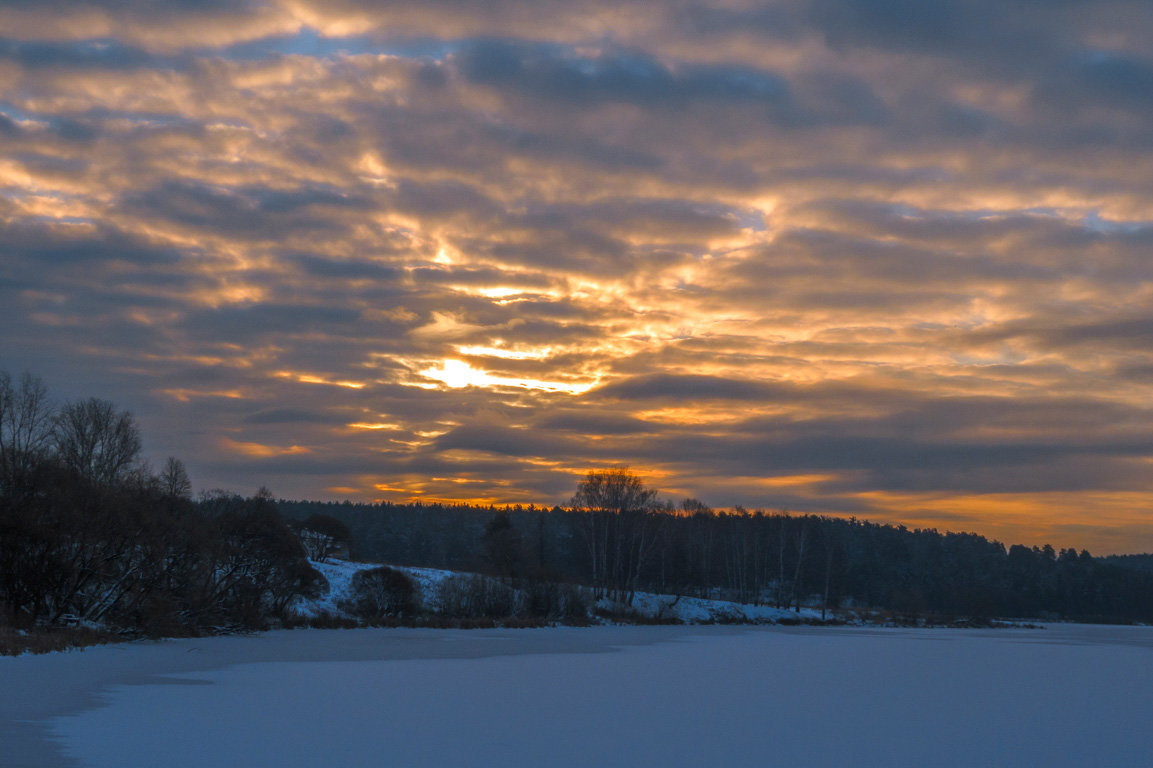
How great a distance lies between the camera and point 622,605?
80688 mm

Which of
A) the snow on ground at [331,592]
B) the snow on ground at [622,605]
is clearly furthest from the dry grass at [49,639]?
the snow on ground at [622,605]

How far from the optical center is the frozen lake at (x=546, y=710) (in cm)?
1405

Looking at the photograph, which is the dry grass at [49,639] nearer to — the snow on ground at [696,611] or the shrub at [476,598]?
the shrub at [476,598]

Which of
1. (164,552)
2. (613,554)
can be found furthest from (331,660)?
(613,554)

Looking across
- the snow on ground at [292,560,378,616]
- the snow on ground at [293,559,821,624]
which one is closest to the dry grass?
the snow on ground at [292,560,378,616]

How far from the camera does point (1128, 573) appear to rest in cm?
16712

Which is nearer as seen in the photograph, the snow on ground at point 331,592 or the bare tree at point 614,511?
the snow on ground at point 331,592

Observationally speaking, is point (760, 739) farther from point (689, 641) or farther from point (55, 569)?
point (689, 641)

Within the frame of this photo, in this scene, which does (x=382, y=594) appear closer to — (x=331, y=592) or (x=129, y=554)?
(x=331, y=592)

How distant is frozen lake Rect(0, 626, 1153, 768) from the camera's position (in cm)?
1405

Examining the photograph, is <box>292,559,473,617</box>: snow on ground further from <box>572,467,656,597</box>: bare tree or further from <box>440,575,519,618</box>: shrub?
<box>572,467,656,597</box>: bare tree

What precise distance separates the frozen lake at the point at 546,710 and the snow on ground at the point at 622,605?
24143mm

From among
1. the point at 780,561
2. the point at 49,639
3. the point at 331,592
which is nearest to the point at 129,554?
the point at 49,639

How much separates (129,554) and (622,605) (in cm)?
4931
